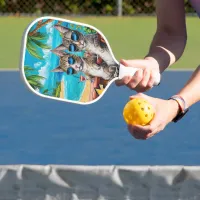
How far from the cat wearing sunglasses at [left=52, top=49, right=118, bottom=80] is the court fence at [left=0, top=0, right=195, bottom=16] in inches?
343

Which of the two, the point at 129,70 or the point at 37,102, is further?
the point at 37,102

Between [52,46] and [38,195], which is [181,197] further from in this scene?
[52,46]

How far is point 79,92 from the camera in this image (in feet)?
7.40

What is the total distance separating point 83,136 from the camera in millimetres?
5168

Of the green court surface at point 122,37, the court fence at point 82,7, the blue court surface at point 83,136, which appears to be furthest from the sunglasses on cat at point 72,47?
the court fence at point 82,7

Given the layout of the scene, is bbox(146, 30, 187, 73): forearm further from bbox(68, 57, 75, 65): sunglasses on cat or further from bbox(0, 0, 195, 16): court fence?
bbox(0, 0, 195, 16): court fence

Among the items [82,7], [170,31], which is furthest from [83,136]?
[82,7]

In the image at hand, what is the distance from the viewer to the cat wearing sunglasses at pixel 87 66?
2.25 meters

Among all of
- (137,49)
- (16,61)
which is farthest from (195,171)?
(137,49)

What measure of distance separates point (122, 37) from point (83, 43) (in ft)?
22.5

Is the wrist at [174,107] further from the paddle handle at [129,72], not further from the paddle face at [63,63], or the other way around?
the paddle face at [63,63]

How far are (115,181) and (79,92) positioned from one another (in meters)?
1.26

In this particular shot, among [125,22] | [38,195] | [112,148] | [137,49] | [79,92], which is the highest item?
[79,92]

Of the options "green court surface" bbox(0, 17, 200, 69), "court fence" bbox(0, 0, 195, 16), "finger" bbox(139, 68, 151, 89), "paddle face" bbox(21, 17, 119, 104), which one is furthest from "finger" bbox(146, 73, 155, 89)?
"court fence" bbox(0, 0, 195, 16)
